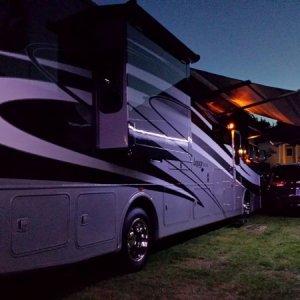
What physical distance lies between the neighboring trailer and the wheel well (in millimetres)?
16

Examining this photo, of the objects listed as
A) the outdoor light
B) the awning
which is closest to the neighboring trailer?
the awning

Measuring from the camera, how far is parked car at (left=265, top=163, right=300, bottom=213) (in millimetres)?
13031

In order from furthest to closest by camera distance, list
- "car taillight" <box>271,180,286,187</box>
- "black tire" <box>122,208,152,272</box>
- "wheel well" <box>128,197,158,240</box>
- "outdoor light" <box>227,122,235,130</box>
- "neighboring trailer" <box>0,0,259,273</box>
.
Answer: "car taillight" <box>271,180,286,187</box> → "outdoor light" <box>227,122,235,130</box> → "wheel well" <box>128,197,158,240</box> → "black tire" <box>122,208,152,272</box> → "neighboring trailer" <box>0,0,259,273</box>

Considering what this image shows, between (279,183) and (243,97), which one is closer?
(243,97)

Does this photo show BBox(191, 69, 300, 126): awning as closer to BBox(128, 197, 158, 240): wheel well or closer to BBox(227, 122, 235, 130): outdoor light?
BBox(227, 122, 235, 130): outdoor light

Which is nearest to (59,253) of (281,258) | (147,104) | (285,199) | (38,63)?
(38,63)

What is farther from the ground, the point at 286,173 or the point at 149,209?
the point at 286,173

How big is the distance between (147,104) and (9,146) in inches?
98.3

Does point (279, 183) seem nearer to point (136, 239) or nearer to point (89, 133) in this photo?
point (136, 239)

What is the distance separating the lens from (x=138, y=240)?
6.39 metres

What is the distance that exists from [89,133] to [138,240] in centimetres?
193

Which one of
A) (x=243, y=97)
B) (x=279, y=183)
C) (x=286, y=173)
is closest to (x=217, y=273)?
(x=243, y=97)

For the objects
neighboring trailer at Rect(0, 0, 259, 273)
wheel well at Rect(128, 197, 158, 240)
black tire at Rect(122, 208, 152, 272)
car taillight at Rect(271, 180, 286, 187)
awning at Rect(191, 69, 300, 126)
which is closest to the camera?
neighboring trailer at Rect(0, 0, 259, 273)

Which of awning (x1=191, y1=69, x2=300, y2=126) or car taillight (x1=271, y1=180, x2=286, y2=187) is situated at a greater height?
awning (x1=191, y1=69, x2=300, y2=126)
